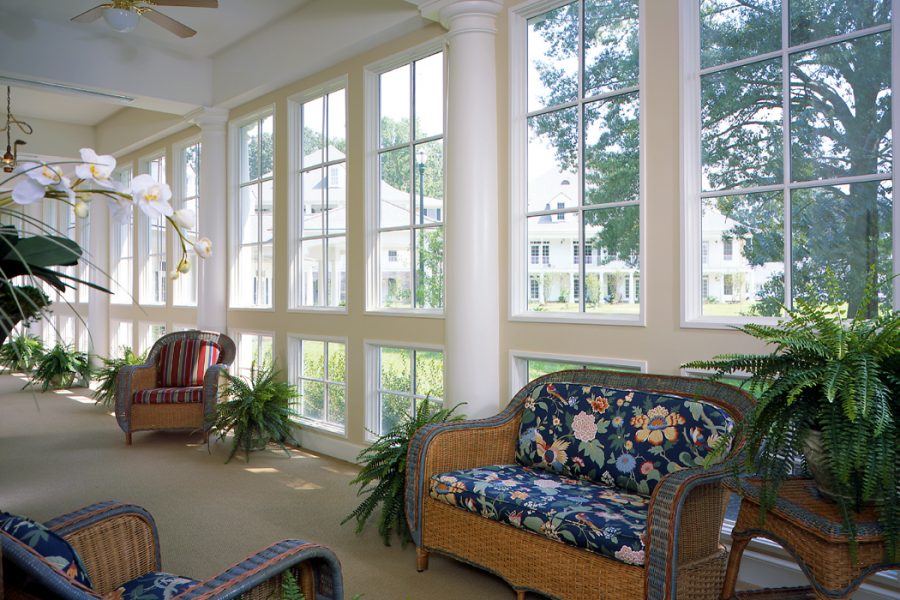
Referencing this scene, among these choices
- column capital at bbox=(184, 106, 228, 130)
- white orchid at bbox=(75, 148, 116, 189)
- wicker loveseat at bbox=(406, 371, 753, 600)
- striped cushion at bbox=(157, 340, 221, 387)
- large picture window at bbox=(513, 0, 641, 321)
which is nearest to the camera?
white orchid at bbox=(75, 148, 116, 189)

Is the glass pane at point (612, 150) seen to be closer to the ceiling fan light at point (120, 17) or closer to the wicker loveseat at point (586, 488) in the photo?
the wicker loveseat at point (586, 488)

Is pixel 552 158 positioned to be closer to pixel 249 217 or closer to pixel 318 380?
pixel 318 380

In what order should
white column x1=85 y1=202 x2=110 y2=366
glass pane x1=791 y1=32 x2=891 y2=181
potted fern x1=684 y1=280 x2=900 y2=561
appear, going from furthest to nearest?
white column x1=85 y1=202 x2=110 y2=366 → glass pane x1=791 y1=32 x2=891 y2=181 → potted fern x1=684 y1=280 x2=900 y2=561

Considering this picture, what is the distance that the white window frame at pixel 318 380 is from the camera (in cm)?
529

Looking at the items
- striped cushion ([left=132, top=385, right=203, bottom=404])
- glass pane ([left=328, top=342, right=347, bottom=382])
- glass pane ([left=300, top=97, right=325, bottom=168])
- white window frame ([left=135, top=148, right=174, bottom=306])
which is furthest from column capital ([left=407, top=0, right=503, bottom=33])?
white window frame ([left=135, top=148, right=174, bottom=306])

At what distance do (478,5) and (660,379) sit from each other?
2283 mm

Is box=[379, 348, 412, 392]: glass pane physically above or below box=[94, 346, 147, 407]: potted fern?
above

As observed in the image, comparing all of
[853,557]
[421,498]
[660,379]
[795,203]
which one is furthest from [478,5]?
[853,557]

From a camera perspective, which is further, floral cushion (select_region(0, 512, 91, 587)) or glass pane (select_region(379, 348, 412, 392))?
glass pane (select_region(379, 348, 412, 392))

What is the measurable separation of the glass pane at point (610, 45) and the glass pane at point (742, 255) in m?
0.81

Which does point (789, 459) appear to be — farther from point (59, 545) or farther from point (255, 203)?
point (255, 203)

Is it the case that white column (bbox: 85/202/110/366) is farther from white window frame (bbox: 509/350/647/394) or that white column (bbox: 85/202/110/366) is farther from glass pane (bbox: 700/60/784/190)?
glass pane (bbox: 700/60/784/190)

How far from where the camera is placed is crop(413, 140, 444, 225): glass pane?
4.61 m

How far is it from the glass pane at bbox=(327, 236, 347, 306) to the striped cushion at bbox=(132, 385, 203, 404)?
1353 millimetres
